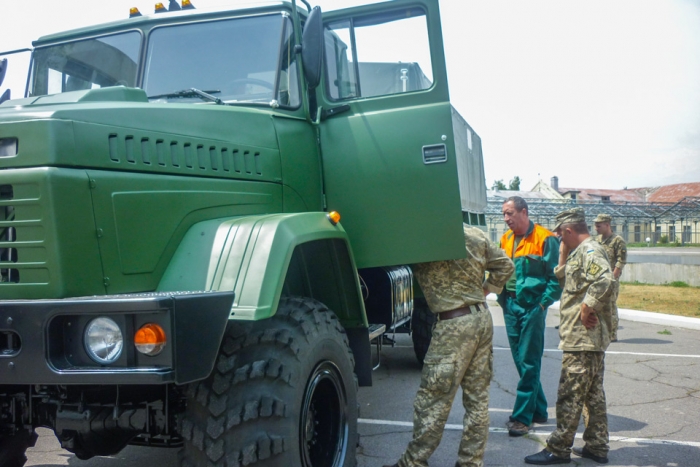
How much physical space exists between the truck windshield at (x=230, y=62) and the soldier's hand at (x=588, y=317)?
A: 229cm

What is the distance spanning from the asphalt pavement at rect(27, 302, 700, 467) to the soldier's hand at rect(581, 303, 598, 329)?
3.03 ft

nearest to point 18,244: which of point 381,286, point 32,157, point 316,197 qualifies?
point 32,157

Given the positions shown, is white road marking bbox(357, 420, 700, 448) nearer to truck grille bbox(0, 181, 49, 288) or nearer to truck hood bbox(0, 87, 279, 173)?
truck hood bbox(0, 87, 279, 173)

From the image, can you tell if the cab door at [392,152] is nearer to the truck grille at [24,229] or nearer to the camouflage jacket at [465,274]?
the camouflage jacket at [465,274]

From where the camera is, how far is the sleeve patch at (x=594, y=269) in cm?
454

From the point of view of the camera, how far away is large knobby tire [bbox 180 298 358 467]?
2.96 meters

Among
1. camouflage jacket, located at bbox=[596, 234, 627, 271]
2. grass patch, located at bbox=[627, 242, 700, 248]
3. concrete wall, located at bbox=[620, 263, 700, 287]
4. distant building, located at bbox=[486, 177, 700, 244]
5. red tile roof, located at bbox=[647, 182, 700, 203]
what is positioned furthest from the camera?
red tile roof, located at bbox=[647, 182, 700, 203]

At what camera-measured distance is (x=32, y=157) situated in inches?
111

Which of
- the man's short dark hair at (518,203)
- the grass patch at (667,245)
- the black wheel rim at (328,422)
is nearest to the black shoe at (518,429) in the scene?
the man's short dark hair at (518,203)

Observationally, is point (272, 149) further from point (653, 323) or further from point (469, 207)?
point (653, 323)

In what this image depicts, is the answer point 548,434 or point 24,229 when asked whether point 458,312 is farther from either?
point 24,229

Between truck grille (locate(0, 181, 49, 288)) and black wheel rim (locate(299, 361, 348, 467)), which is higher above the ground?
truck grille (locate(0, 181, 49, 288))

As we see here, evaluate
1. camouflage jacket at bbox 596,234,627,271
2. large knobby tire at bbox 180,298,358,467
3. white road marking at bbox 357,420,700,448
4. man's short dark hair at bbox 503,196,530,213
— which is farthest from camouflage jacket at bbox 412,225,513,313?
camouflage jacket at bbox 596,234,627,271

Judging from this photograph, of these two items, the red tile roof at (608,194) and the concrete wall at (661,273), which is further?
the red tile roof at (608,194)
